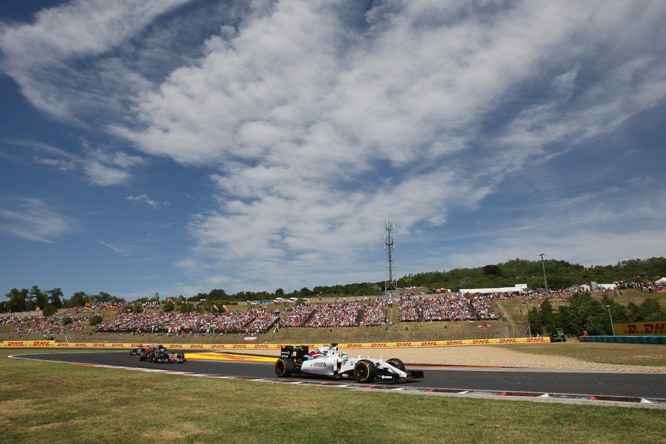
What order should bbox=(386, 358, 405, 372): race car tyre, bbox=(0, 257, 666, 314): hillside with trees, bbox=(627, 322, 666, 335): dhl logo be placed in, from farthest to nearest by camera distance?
bbox=(0, 257, 666, 314): hillside with trees < bbox=(627, 322, 666, 335): dhl logo < bbox=(386, 358, 405, 372): race car tyre

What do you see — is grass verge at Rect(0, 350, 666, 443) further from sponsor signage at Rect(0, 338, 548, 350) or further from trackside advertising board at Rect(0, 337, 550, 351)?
trackside advertising board at Rect(0, 337, 550, 351)

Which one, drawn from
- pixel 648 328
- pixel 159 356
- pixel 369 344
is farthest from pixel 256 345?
pixel 648 328

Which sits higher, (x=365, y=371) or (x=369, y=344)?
(x=365, y=371)

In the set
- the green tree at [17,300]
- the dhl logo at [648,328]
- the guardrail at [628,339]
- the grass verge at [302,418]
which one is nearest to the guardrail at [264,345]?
the guardrail at [628,339]

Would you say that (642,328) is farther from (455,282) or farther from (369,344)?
(455,282)

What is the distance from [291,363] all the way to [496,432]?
13.9 metres

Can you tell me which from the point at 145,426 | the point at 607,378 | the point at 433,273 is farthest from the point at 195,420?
the point at 433,273

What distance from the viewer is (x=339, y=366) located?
18125 mm

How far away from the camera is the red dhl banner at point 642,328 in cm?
4184

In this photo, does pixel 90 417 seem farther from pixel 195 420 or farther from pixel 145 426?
pixel 195 420

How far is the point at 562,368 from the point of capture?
21.0 meters

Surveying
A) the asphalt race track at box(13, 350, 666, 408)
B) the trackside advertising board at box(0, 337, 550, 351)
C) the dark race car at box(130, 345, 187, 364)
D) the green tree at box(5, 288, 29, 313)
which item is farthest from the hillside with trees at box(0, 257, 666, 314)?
the asphalt race track at box(13, 350, 666, 408)

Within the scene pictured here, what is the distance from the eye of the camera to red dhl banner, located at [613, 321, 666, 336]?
4184cm

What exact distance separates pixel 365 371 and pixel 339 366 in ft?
5.71
